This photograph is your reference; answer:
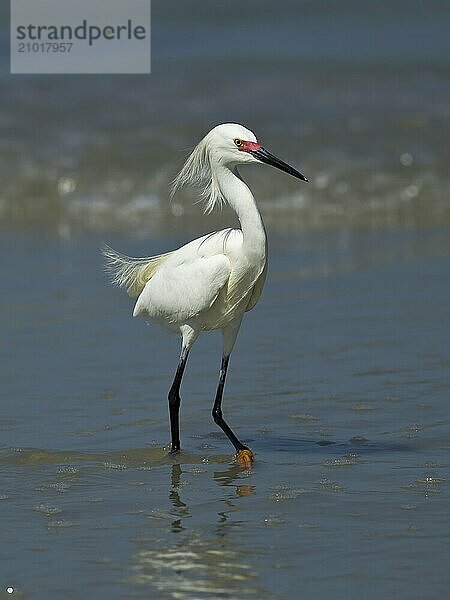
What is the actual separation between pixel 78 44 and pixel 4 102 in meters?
3.12

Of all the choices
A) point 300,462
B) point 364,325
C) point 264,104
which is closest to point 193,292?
point 300,462

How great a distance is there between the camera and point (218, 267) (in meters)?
6.22

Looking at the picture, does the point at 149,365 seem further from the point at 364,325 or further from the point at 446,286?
the point at 446,286

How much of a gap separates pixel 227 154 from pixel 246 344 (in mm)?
2449

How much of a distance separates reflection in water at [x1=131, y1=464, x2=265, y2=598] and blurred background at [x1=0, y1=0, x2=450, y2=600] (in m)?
0.01

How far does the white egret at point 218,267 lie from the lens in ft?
20.2

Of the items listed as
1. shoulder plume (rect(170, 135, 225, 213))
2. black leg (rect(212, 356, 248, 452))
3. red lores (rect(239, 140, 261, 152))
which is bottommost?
black leg (rect(212, 356, 248, 452))

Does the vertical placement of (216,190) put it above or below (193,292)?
above

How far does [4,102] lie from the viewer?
54.0 feet

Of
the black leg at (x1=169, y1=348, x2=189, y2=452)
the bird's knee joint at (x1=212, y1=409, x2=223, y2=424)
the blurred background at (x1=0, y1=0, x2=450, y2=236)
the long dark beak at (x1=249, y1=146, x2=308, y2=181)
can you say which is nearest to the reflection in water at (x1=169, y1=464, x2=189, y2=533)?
the black leg at (x1=169, y1=348, x2=189, y2=452)

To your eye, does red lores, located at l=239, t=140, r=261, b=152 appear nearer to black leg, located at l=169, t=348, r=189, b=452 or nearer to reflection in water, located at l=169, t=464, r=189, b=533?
black leg, located at l=169, t=348, r=189, b=452

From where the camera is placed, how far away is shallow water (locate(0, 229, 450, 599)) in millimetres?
4699

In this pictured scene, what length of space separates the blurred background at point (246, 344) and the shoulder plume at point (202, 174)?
4.17 ft

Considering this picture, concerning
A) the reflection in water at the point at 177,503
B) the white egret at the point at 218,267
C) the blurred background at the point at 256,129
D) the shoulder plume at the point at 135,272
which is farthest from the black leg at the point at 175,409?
the blurred background at the point at 256,129
